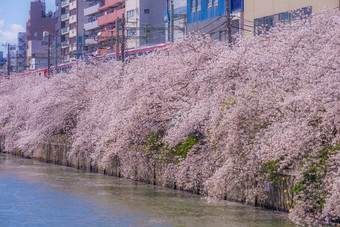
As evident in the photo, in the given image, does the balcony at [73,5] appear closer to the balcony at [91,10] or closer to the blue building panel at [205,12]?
the balcony at [91,10]

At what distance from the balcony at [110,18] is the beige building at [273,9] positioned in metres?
34.9

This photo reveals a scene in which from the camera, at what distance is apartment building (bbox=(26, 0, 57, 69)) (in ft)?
365

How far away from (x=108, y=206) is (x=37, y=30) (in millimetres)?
98680

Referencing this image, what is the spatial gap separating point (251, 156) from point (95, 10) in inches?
2810

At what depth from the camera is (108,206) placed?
75.0 ft

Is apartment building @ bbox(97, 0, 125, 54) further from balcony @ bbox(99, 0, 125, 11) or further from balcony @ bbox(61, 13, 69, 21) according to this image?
balcony @ bbox(61, 13, 69, 21)

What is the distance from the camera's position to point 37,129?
1565 inches

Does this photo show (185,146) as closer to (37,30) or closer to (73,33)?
(73,33)

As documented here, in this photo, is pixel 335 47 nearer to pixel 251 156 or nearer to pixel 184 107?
pixel 251 156

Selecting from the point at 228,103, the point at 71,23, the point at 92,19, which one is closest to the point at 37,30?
the point at 71,23

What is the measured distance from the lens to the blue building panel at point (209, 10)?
46.4m

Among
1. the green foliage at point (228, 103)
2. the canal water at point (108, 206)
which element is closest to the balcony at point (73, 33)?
the canal water at point (108, 206)

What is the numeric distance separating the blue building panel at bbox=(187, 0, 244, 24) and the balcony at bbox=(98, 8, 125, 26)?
25.7 m

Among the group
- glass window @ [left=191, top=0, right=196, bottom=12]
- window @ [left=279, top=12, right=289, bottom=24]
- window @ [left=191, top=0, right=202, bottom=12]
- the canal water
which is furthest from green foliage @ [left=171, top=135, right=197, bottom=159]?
glass window @ [left=191, top=0, right=196, bottom=12]
